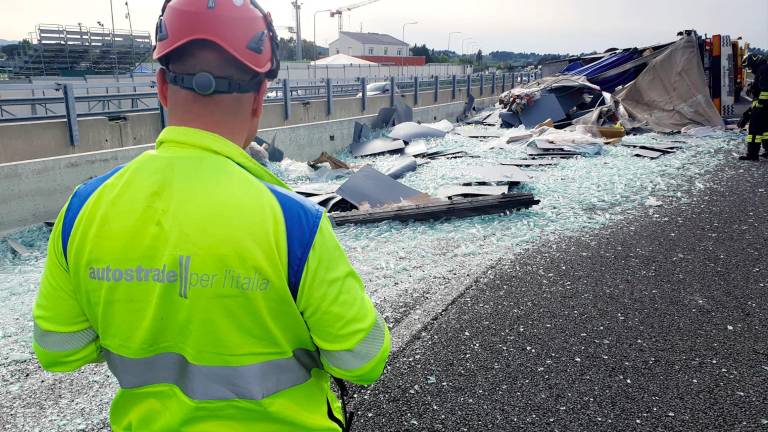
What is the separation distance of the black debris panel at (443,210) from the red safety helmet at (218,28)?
558cm

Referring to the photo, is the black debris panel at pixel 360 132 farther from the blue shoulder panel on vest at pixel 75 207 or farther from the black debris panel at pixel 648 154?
the blue shoulder panel on vest at pixel 75 207

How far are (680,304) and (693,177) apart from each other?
608 cm

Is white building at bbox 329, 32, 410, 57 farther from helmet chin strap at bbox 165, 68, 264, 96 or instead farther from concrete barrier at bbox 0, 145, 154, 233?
helmet chin strap at bbox 165, 68, 264, 96

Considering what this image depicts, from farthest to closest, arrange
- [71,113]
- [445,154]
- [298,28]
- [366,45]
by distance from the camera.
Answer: [366,45], [298,28], [445,154], [71,113]

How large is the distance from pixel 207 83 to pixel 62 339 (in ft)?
2.42

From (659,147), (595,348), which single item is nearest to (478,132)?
(659,147)

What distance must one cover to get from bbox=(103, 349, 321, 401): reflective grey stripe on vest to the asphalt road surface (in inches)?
73.8

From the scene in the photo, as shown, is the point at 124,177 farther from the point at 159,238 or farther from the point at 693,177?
the point at 693,177

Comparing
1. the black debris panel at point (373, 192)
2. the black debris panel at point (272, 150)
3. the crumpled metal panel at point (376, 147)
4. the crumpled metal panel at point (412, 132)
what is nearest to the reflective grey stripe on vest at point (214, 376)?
the black debris panel at point (373, 192)

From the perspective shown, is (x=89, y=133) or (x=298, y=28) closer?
(x=89, y=133)

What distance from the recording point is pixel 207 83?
4.29ft

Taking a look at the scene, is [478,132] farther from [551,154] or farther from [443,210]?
[443,210]

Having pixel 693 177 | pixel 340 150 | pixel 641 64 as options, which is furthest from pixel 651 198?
pixel 641 64

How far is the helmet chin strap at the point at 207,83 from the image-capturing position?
1.31 m
